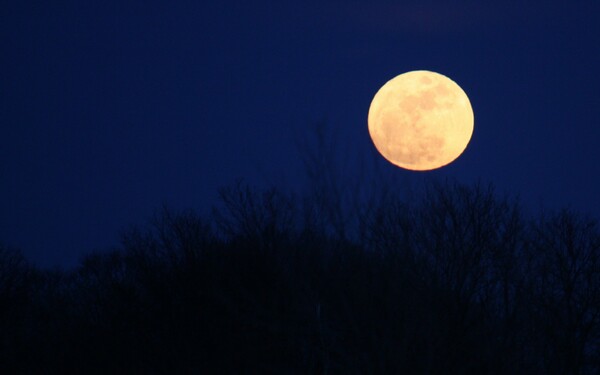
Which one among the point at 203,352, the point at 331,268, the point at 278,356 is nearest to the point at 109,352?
the point at 203,352

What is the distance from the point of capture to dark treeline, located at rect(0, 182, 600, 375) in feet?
34.7

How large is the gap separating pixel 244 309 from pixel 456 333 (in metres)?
13.3

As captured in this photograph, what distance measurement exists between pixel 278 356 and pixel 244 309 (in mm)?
4667

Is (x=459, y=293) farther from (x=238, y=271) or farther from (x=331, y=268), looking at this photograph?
(x=238, y=271)

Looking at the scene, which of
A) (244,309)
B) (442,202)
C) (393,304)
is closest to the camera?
(393,304)

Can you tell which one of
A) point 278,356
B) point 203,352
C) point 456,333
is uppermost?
point 203,352

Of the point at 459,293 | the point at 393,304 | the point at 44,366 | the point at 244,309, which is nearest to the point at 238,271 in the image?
the point at 244,309

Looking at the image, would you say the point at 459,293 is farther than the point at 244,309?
No

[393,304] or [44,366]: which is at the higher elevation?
[44,366]

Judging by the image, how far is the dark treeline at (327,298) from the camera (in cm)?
1059

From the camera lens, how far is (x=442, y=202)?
20609mm

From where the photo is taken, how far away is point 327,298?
12859mm

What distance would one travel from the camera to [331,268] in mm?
12094

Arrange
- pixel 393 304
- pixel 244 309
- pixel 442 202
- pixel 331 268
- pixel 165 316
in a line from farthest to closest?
pixel 165 316
pixel 244 309
pixel 442 202
pixel 331 268
pixel 393 304
